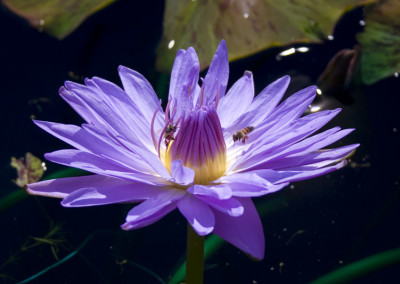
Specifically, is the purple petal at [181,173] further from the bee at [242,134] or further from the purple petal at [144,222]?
the bee at [242,134]

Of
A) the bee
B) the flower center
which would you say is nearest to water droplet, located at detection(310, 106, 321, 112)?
the bee

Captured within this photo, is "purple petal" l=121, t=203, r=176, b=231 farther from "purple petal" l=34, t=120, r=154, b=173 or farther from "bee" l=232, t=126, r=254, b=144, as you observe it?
"bee" l=232, t=126, r=254, b=144


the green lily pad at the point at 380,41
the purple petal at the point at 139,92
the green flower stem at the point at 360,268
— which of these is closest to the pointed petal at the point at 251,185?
the purple petal at the point at 139,92

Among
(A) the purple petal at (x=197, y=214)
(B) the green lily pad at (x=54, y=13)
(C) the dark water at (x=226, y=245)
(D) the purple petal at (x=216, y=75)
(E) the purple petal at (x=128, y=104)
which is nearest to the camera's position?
(A) the purple petal at (x=197, y=214)

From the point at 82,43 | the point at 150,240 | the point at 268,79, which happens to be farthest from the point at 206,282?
the point at 82,43

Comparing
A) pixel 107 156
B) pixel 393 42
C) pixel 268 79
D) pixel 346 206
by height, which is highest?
pixel 107 156

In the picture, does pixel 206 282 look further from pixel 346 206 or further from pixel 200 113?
pixel 200 113
